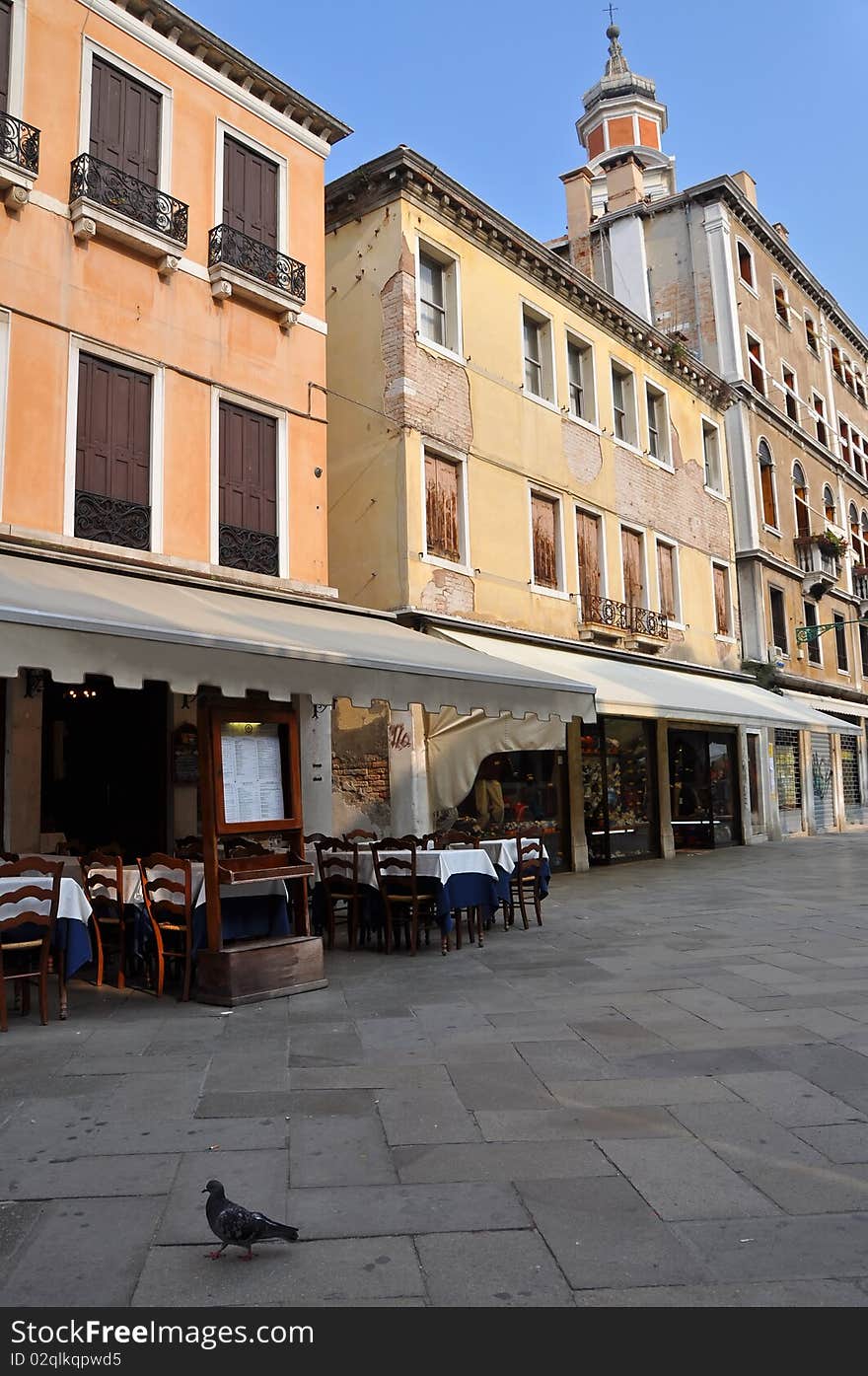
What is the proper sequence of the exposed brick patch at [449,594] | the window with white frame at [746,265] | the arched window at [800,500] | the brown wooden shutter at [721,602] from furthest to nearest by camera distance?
the arched window at [800,500]
the window with white frame at [746,265]
the brown wooden shutter at [721,602]
the exposed brick patch at [449,594]

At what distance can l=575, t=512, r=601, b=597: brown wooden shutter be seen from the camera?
15.8m

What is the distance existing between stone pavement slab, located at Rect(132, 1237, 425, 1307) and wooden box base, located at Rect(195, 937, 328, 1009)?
3.39m

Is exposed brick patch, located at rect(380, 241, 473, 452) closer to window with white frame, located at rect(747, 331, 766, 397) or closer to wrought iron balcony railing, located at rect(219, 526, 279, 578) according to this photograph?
wrought iron balcony railing, located at rect(219, 526, 279, 578)

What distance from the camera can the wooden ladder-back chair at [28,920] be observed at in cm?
573

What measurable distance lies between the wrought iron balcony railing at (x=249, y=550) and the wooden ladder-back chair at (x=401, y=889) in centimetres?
370

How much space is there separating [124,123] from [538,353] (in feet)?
24.6

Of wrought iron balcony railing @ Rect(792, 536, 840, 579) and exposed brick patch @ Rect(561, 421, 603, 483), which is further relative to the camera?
wrought iron balcony railing @ Rect(792, 536, 840, 579)

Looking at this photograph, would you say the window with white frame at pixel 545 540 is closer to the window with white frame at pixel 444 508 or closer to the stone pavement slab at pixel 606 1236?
the window with white frame at pixel 444 508

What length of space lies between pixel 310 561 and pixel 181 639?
5.27 m

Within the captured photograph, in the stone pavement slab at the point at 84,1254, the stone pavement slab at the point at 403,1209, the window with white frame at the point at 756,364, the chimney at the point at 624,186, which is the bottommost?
the stone pavement slab at the point at 403,1209

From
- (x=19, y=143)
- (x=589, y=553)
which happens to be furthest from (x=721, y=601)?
(x=19, y=143)

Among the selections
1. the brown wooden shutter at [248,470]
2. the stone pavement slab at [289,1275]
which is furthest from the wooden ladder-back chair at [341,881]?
the stone pavement slab at [289,1275]

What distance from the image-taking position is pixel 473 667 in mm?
8453

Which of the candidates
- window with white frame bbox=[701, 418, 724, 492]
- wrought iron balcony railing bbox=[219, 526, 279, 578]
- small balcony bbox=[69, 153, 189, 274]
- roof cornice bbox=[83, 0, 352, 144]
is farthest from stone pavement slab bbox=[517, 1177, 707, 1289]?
window with white frame bbox=[701, 418, 724, 492]
